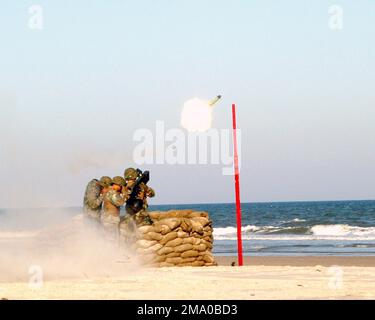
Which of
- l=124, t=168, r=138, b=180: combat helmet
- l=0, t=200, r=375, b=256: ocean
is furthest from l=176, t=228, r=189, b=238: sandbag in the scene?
l=0, t=200, r=375, b=256: ocean

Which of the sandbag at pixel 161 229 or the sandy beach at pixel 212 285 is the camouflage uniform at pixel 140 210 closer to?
the sandbag at pixel 161 229

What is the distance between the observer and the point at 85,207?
65.9ft

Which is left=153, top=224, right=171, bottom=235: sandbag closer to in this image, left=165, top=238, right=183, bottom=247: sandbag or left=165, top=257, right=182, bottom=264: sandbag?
left=165, top=238, right=183, bottom=247: sandbag

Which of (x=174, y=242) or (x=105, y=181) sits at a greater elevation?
(x=105, y=181)

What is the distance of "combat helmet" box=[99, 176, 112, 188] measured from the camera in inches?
784

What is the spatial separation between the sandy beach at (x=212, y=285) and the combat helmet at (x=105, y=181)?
2.03 m

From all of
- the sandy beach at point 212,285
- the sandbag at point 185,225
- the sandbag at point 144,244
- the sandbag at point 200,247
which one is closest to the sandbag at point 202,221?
the sandbag at point 185,225

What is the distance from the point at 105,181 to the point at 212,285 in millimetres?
5853

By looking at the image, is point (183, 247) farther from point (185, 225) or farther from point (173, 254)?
point (185, 225)

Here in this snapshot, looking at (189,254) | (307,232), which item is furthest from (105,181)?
(307,232)

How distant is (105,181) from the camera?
20.0 meters
